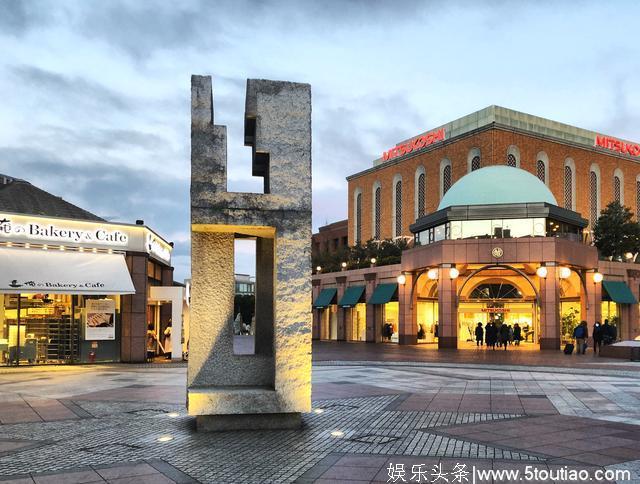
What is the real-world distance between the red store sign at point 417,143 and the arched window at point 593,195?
1697cm

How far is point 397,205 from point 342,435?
69.2 meters

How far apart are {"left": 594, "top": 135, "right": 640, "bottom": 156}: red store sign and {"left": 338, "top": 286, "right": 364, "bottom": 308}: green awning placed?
129 feet

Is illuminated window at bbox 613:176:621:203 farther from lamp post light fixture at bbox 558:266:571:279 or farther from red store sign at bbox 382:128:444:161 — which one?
lamp post light fixture at bbox 558:266:571:279

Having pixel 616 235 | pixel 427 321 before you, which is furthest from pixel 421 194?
pixel 427 321

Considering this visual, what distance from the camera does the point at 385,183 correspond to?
79500 mm

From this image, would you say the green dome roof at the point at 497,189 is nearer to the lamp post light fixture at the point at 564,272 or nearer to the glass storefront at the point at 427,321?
the lamp post light fixture at the point at 564,272

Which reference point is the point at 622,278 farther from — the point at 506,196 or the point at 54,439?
the point at 54,439

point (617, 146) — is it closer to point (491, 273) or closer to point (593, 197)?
point (593, 197)

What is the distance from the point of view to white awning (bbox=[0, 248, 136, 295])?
22.8m

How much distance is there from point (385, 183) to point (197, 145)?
7060cm

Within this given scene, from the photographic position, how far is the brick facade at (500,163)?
65.1m

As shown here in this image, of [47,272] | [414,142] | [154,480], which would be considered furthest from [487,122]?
[154,480]

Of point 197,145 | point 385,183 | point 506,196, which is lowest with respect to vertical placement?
point 197,145

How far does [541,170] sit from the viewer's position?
221 feet
